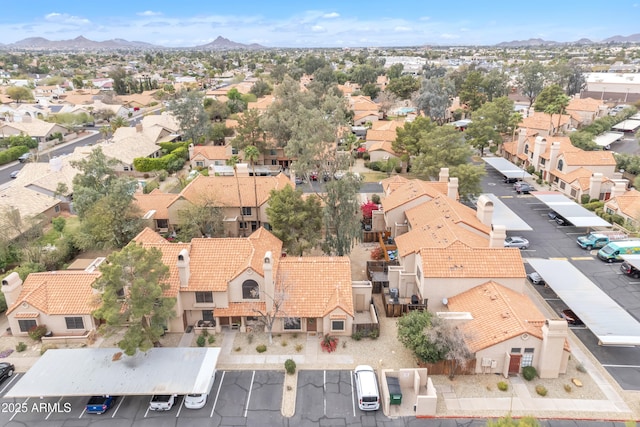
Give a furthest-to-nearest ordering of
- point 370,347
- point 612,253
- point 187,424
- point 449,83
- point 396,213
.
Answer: point 449,83 → point 396,213 → point 612,253 → point 370,347 → point 187,424

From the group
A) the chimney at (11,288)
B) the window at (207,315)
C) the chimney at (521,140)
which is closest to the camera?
the chimney at (11,288)

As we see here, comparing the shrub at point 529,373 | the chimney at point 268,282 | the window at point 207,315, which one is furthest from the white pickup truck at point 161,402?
the shrub at point 529,373

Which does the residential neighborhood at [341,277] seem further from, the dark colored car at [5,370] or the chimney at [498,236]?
the dark colored car at [5,370]

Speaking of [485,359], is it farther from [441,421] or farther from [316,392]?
[316,392]

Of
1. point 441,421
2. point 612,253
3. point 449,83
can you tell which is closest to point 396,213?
point 612,253

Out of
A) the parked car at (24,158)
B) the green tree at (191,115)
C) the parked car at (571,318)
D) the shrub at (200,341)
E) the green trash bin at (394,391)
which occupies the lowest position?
the parked car at (571,318)

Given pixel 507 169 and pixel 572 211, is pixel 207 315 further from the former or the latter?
pixel 507 169
